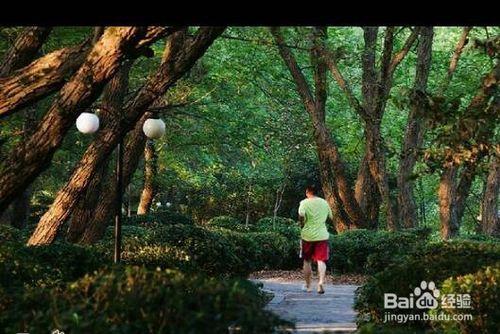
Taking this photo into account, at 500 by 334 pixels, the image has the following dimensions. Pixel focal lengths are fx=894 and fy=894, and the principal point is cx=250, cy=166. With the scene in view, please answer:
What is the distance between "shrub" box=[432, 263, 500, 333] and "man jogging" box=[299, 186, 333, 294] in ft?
20.7

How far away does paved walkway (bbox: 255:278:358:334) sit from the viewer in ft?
35.5

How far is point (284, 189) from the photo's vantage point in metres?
40.0

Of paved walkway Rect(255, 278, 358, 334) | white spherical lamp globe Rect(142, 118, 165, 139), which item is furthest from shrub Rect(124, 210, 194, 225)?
white spherical lamp globe Rect(142, 118, 165, 139)

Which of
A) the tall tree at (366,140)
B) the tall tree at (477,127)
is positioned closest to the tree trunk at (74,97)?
the tall tree at (477,127)

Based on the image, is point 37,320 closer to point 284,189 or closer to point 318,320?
point 318,320

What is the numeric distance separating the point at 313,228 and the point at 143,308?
968cm

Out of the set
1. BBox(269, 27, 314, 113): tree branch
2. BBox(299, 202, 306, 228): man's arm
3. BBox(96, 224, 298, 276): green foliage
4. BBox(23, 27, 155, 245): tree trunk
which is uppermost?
BBox(269, 27, 314, 113): tree branch

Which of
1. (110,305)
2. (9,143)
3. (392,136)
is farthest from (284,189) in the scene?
(110,305)

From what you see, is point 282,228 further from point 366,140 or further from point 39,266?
point 39,266

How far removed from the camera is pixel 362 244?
69.6 feet

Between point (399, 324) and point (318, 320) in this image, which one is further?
point (318, 320)

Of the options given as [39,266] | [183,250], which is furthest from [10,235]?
[39,266]

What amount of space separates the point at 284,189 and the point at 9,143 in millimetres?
18935
